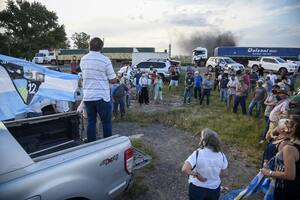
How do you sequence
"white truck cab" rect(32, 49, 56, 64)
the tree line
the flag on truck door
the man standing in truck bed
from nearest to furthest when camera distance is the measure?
the man standing in truck bed < the flag on truck door < "white truck cab" rect(32, 49, 56, 64) < the tree line

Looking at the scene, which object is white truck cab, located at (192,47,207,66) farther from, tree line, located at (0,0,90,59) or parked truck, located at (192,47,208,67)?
tree line, located at (0,0,90,59)

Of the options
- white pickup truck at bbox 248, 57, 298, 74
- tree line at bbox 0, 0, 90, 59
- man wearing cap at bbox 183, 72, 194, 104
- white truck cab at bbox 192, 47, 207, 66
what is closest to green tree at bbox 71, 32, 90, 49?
tree line at bbox 0, 0, 90, 59

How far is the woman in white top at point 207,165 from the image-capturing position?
3.08 m

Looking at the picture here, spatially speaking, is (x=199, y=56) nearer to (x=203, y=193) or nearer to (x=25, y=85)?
(x=25, y=85)

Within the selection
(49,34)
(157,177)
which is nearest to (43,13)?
(49,34)

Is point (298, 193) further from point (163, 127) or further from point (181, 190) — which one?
point (163, 127)

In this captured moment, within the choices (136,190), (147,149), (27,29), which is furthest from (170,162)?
→ (27,29)

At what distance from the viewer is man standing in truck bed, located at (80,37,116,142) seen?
4367 millimetres

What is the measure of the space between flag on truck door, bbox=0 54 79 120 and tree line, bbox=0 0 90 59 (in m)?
48.8

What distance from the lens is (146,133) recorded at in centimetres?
863

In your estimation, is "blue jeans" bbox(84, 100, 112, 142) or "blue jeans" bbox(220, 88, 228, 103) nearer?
"blue jeans" bbox(84, 100, 112, 142)

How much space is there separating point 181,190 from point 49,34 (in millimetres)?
53820

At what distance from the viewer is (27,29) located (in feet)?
169

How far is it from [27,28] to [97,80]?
175 ft
